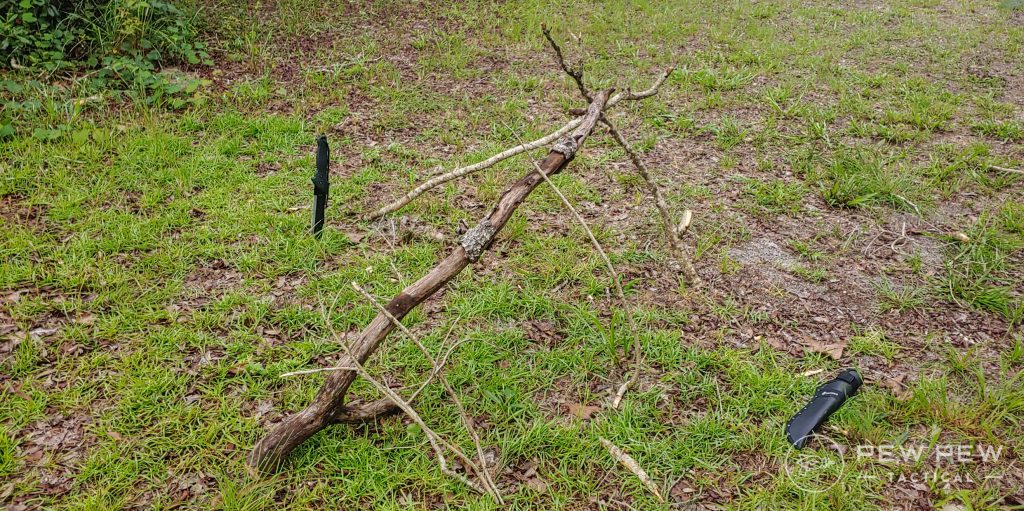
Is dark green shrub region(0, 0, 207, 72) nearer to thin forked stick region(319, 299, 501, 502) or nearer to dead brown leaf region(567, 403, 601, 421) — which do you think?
thin forked stick region(319, 299, 501, 502)

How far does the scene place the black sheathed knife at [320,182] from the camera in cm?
308

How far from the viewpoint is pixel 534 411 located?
249cm

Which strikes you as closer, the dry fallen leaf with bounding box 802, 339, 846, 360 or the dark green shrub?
the dry fallen leaf with bounding box 802, 339, 846, 360

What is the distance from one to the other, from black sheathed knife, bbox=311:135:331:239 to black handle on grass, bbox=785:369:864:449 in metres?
2.65

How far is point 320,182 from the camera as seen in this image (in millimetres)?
3139

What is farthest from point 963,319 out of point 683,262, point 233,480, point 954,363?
point 233,480

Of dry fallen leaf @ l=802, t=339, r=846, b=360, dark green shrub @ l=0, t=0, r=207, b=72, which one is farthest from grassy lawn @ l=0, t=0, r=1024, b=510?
dark green shrub @ l=0, t=0, r=207, b=72

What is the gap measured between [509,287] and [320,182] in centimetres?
123

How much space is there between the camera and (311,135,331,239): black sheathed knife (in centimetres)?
308

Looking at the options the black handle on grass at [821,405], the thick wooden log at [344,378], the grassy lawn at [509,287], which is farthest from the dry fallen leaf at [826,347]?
the thick wooden log at [344,378]

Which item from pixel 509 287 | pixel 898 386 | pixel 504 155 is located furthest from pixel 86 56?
pixel 898 386

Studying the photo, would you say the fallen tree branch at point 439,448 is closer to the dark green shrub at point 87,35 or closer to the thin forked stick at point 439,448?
the thin forked stick at point 439,448

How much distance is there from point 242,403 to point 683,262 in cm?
241

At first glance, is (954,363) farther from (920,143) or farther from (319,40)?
(319,40)
